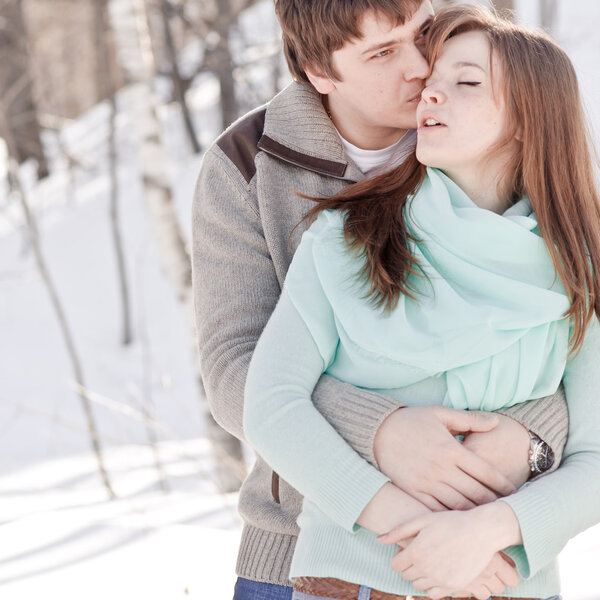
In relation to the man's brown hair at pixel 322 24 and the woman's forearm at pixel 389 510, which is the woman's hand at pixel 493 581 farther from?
the man's brown hair at pixel 322 24

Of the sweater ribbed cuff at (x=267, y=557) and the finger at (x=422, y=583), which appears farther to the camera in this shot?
the sweater ribbed cuff at (x=267, y=557)

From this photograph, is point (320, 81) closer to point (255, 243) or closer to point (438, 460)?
point (255, 243)

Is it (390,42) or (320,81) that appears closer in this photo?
(390,42)

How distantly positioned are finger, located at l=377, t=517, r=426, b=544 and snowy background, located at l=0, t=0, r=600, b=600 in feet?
3.20

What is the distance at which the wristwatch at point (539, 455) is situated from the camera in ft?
5.37

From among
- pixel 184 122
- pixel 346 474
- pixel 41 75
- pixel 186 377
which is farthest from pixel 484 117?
pixel 41 75

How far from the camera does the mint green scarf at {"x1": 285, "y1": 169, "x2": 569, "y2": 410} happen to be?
1.62 m

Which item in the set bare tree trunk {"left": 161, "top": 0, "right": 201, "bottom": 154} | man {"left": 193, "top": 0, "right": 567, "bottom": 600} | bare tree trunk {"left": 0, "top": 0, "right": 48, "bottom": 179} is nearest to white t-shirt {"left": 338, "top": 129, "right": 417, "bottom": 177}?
man {"left": 193, "top": 0, "right": 567, "bottom": 600}

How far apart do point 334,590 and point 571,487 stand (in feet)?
1.49

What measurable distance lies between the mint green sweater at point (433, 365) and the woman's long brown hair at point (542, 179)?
0.03m

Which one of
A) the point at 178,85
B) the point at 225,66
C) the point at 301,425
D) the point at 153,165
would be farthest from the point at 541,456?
the point at 178,85

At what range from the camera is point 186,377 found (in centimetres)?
886

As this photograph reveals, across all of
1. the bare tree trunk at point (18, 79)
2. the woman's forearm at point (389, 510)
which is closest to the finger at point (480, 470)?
the woman's forearm at point (389, 510)

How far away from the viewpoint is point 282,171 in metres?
2.12
